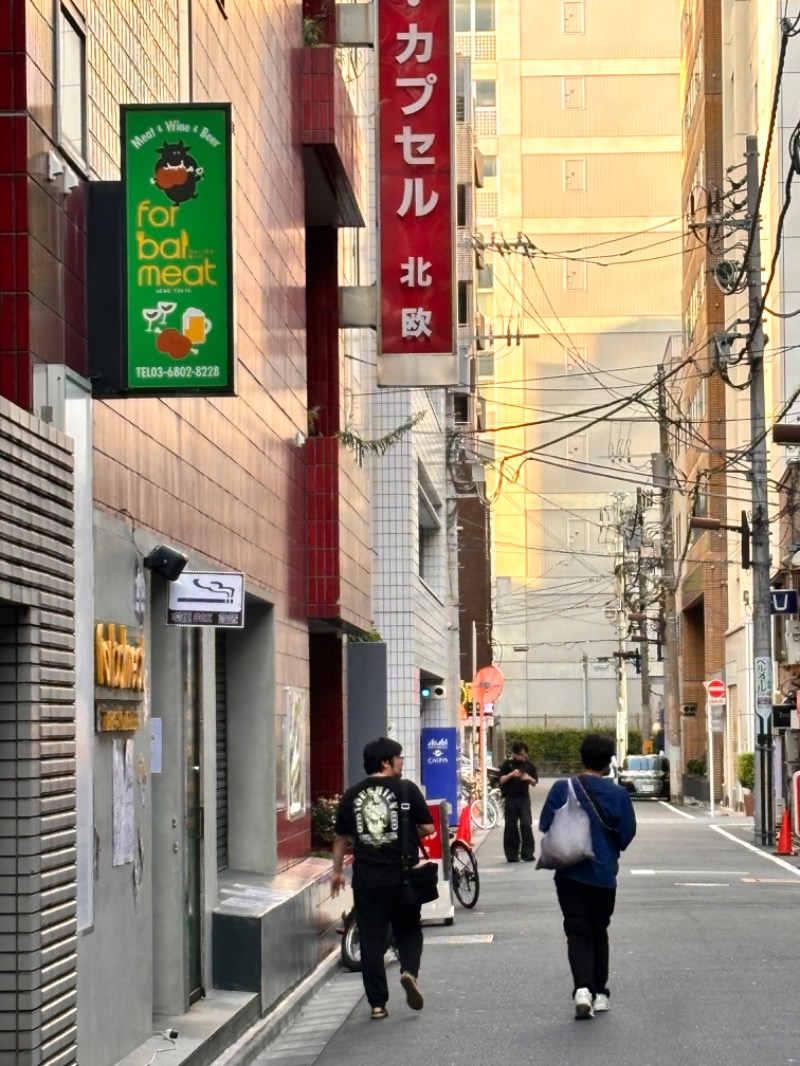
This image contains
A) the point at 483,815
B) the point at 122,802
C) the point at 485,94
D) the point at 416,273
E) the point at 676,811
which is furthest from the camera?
the point at 485,94

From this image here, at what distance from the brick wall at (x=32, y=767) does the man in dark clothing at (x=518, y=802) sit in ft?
64.8

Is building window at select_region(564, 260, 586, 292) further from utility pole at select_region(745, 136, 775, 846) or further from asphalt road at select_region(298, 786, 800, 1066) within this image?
asphalt road at select_region(298, 786, 800, 1066)

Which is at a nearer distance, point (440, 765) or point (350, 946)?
point (350, 946)

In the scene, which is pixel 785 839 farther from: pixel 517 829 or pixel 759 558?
pixel 759 558

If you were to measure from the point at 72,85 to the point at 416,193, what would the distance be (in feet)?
27.7

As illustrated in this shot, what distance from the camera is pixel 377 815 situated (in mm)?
12602

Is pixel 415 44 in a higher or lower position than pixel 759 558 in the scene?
higher

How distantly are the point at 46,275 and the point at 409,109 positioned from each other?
30.8 ft

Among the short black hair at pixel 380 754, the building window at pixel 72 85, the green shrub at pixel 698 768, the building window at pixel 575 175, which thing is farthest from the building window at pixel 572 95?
the building window at pixel 72 85

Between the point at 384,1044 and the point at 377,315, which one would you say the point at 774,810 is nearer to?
the point at 377,315

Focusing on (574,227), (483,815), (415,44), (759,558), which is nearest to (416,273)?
(415,44)

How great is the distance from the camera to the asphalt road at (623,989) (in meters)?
11.2

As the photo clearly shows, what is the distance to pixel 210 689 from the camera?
1273 centimetres

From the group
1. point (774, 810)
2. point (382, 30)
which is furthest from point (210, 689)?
point (774, 810)
